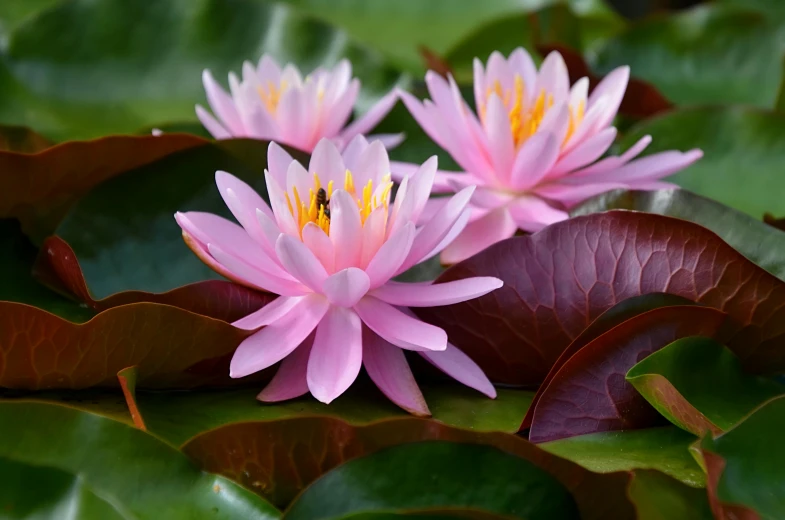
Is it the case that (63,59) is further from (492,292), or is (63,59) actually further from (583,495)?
(583,495)

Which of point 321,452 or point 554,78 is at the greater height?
point 554,78

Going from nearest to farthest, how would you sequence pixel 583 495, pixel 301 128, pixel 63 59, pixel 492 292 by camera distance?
1. pixel 583 495
2. pixel 492 292
3. pixel 301 128
4. pixel 63 59

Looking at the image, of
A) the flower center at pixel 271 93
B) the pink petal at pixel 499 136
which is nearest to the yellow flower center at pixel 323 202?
the pink petal at pixel 499 136

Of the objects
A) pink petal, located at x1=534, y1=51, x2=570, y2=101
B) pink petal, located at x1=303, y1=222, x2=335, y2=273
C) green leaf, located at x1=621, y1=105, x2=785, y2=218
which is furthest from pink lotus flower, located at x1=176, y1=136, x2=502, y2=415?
green leaf, located at x1=621, y1=105, x2=785, y2=218

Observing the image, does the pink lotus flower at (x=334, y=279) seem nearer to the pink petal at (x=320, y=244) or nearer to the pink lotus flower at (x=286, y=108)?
the pink petal at (x=320, y=244)

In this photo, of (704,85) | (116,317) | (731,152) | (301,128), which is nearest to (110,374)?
(116,317)

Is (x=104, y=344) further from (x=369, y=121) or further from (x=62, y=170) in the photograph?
(x=369, y=121)

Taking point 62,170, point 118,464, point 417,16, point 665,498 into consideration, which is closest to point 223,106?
point 62,170
